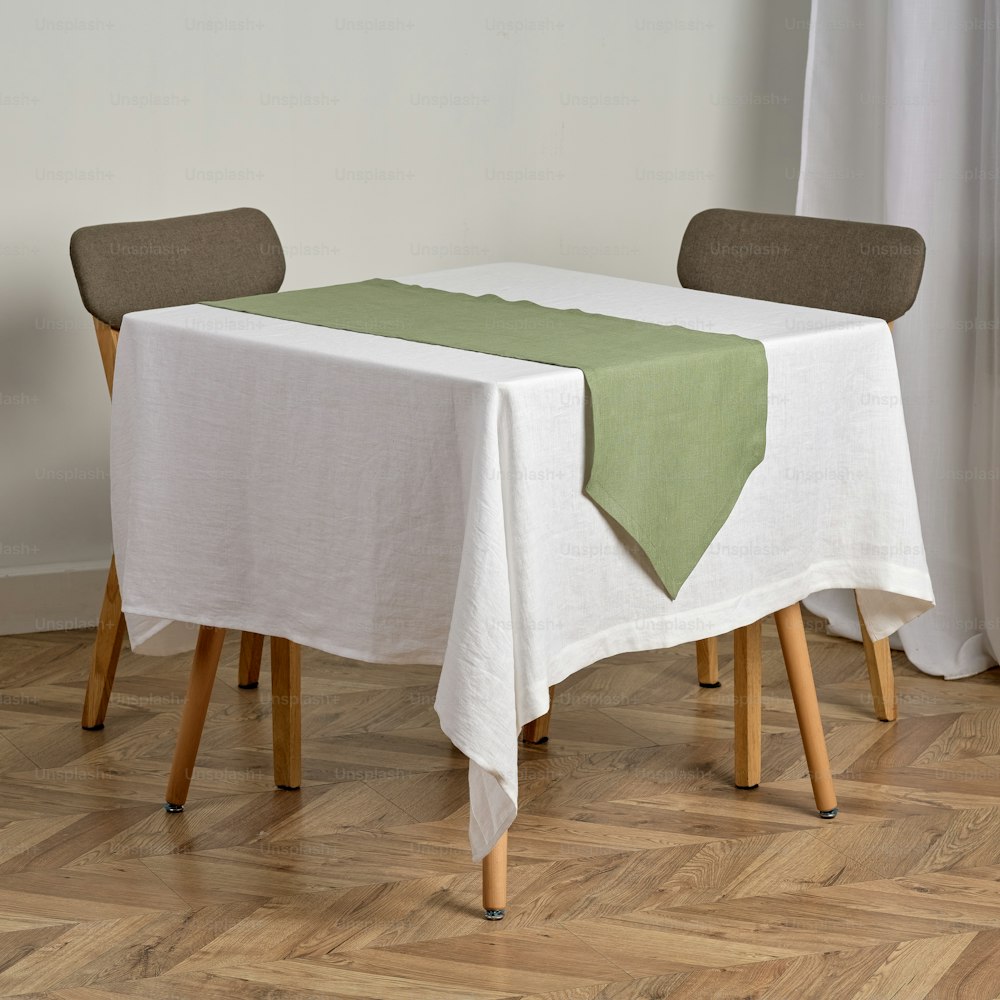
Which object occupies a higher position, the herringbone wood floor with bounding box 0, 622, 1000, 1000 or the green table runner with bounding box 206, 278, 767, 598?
the green table runner with bounding box 206, 278, 767, 598

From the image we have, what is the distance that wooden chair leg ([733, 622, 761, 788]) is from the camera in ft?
7.86

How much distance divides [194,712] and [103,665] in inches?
16.9

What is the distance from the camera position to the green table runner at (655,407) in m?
1.95

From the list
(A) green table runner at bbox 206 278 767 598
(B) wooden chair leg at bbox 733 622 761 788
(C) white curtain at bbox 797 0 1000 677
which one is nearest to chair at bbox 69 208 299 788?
(A) green table runner at bbox 206 278 767 598

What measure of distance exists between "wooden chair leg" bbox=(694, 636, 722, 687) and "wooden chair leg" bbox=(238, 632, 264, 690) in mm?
811

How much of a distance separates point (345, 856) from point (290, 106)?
172 centimetres

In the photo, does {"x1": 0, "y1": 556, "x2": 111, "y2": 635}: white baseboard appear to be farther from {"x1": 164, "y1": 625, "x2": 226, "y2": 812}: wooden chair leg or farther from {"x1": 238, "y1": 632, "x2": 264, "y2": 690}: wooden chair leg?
{"x1": 164, "y1": 625, "x2": 226, "y2": 812}: wooden chair leg

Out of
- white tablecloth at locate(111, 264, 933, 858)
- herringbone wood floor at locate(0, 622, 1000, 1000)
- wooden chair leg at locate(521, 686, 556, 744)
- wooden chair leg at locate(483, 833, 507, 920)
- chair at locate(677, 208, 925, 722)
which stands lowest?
herringbone wood floor at locate(0, 622, 1000, 1000)

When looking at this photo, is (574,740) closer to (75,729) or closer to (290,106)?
(75,729)

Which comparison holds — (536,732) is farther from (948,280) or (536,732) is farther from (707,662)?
(948,280)

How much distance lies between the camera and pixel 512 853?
227 cm

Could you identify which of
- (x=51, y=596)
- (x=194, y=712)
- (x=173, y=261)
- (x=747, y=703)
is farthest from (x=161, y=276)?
(x=747, y=703)

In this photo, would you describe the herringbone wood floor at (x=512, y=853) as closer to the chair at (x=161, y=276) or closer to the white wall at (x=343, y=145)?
the chair at (x=161, y=276)

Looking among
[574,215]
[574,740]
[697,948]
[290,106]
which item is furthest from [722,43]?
[697,948]
